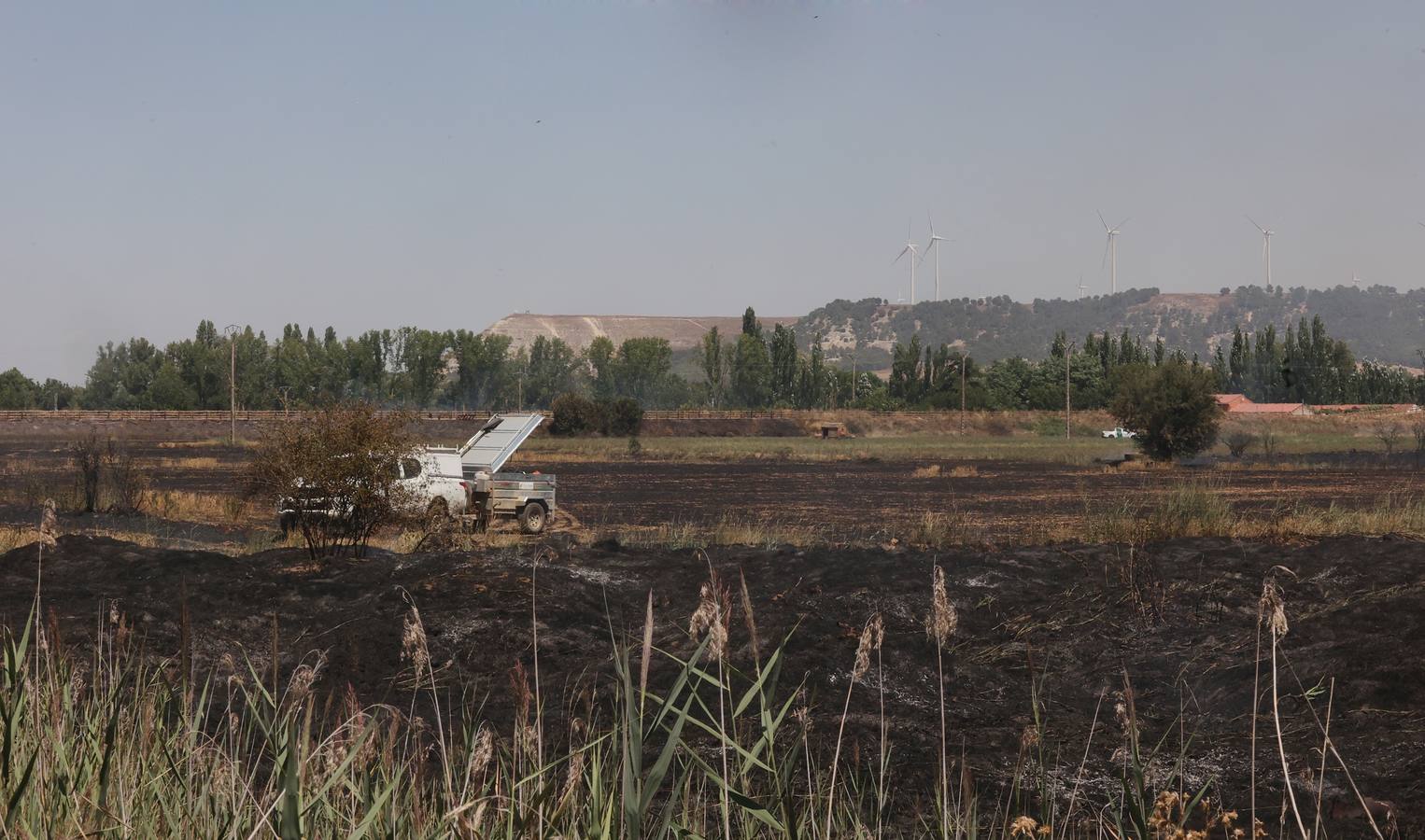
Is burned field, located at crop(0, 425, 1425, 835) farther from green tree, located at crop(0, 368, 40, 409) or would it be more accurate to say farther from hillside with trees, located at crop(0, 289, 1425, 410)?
green tree, located at crop(0, 368, 40, 409)

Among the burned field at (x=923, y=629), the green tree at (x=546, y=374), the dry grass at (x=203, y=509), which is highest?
the green tree at (x=546, y=374)

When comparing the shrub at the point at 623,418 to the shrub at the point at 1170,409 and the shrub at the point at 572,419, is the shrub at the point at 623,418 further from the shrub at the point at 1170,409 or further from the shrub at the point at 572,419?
the shrub at the point at 1170,409

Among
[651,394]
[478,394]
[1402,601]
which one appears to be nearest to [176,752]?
[1402,601]

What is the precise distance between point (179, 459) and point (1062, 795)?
5997 cm

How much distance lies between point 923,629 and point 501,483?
14.6 meters

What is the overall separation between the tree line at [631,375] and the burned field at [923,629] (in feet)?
327

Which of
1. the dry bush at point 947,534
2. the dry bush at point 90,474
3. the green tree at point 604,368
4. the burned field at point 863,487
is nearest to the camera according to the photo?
the dry bush at point 947,534

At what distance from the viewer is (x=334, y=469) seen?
19969 mm

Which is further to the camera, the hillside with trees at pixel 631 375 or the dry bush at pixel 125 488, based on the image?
the hillside with trees at pixel 631 375

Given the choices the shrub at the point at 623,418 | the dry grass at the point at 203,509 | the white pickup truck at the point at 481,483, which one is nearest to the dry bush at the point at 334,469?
the white pickup truck at the point at 481,483

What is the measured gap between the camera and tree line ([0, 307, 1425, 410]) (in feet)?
422

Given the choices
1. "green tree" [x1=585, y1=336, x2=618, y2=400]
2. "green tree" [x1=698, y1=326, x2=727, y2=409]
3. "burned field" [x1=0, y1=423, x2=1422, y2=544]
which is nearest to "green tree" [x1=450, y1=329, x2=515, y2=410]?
"green tree" [x1=585, y1=336, x2=618, y2=400]

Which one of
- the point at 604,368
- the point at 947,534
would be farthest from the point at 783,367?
the point at 947,534

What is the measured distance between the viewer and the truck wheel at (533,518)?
1073 inches
